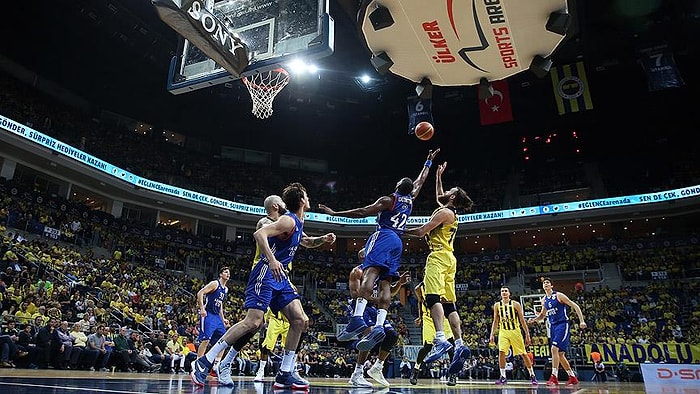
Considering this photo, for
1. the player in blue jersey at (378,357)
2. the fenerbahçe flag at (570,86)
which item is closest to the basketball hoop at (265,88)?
the player in blue jersey at (378,357)

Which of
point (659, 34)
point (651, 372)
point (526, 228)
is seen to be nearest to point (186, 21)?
point (651, 372)

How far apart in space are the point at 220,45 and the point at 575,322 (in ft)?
65.9

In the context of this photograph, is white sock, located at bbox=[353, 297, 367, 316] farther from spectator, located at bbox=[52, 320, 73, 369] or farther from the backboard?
spectator, located at bbox=[52, 320, 73, 369]

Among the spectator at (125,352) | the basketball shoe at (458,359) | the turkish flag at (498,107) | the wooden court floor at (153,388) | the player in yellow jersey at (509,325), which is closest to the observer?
the wooden court floor at (153,388)

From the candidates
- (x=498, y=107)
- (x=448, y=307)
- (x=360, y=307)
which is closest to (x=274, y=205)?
(x=360, y=307)

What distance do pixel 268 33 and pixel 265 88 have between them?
4834 millimetres

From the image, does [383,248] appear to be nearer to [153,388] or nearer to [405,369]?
[153,388]

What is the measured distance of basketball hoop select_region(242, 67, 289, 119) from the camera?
11930 millimetres

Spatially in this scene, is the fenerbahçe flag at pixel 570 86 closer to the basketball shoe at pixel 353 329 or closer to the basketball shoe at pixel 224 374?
the basketball shoe at pixel 353 329

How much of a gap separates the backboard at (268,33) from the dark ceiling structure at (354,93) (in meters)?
8.97

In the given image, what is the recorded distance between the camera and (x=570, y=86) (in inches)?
788

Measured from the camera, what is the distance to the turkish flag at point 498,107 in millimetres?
20031

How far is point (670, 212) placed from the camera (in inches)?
1069

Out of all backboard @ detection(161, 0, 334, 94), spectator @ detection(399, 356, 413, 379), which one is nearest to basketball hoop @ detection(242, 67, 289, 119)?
backboard @ detection(161, 0, 334, 94)
